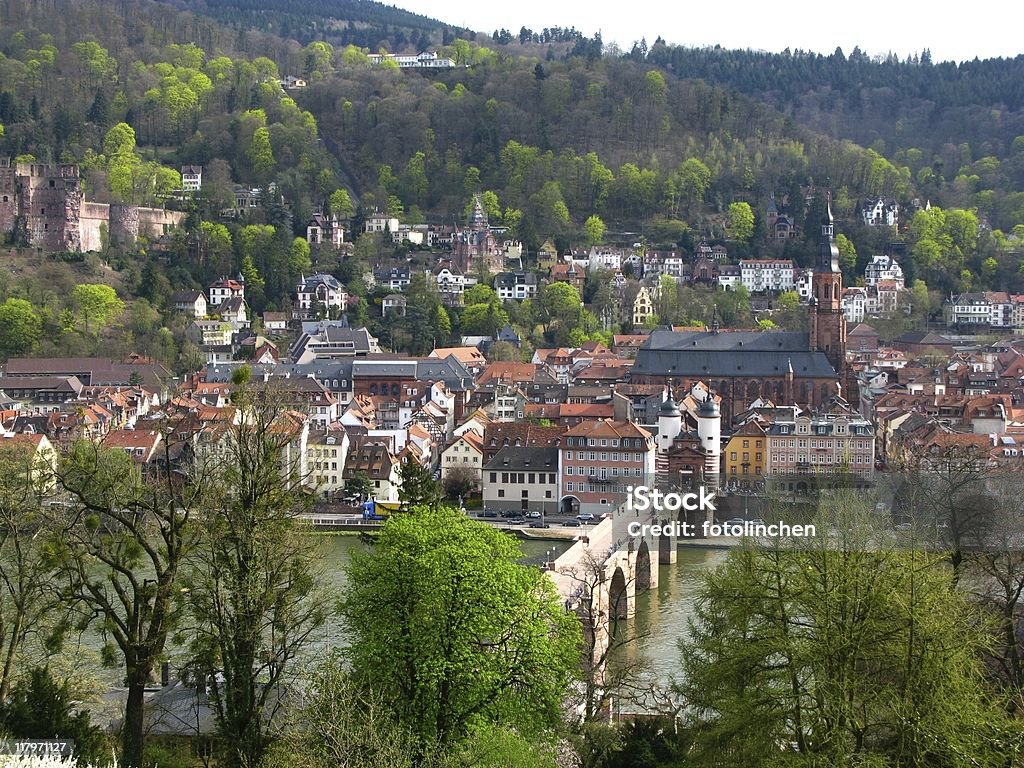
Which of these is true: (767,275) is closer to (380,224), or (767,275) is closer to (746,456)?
(380,224)

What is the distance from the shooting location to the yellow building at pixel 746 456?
39.8 meters

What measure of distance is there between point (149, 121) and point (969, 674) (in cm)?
7629

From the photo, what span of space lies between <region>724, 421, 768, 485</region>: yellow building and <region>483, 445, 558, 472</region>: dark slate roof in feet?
17.5

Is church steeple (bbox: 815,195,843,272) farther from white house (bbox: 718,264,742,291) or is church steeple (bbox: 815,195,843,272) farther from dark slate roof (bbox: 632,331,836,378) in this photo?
white house (bbox: 718,264,742,291)

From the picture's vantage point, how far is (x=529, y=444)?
38625 mm

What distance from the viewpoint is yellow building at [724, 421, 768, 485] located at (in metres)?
39.8

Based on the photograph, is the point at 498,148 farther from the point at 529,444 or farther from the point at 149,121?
the point at 529,444

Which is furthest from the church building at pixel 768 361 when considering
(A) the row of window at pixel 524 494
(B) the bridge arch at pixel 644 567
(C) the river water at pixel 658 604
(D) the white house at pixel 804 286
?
(B) the bridge arch at pixel 644 567

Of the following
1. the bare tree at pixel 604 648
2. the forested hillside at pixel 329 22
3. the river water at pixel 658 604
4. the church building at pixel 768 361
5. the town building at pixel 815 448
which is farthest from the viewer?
the forested hillside at pixel 329 22

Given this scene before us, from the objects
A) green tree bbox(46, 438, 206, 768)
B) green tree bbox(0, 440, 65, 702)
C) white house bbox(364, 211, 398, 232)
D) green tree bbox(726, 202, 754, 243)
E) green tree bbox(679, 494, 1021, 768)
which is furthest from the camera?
green tree bbox(726, 202, 754, 243)

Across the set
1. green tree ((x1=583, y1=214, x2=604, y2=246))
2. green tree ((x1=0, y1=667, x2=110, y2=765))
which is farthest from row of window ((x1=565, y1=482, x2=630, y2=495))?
green tree ((x1=583, y1=214, x2=604, y2=246))

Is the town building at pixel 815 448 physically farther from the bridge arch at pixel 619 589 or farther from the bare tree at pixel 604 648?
the bridge arch at pixel 619 589

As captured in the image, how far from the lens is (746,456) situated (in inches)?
1578

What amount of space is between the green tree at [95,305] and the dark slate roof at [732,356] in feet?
66.2
